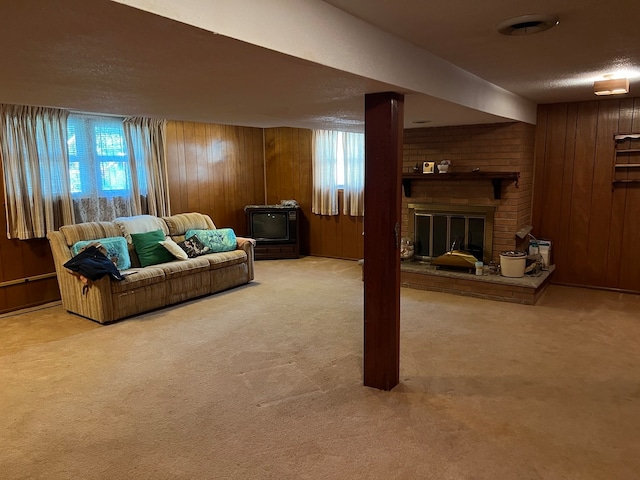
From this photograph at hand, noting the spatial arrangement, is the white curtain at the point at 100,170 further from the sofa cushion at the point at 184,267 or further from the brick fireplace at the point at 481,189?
the brick fireplace at the point at 481,189

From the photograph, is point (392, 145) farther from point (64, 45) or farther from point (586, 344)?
point (586, 344)

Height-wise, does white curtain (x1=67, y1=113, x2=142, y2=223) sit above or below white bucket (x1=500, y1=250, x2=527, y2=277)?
above

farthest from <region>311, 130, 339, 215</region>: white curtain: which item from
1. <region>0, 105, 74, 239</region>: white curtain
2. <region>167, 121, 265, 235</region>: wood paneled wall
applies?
<region>0, 105, 74, 239</region>: white curtain

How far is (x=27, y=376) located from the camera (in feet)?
10.6

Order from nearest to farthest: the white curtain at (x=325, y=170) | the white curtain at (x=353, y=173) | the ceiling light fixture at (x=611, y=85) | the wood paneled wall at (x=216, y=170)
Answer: the ceiling light fixture at (x=611, y=85), the wood paneled wall at (x=216, y=170), the white curtain at (x=353, y=173), the white curtain at (x=325, y=170)

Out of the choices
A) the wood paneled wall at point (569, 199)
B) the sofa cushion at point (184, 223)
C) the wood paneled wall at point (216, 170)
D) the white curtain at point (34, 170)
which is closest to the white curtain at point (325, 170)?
the wood paneled wall at point (216, 170)

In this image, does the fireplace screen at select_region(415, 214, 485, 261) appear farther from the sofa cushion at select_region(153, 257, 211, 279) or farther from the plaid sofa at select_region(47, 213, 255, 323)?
the sofa cushion at select_region(153, 257, 211, 279)

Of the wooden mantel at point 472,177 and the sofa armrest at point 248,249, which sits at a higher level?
the wooden mantel at point 472,177

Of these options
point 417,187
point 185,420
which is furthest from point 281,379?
point 417,187

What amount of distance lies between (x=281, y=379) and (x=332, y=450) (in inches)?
34.2

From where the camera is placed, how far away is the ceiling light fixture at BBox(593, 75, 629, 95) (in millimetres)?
3498

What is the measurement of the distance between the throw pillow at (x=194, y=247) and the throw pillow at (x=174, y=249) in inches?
5.5

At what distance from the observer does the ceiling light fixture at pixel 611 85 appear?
3.50 meters

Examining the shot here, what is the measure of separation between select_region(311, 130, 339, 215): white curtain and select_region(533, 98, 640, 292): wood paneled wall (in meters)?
2.88
